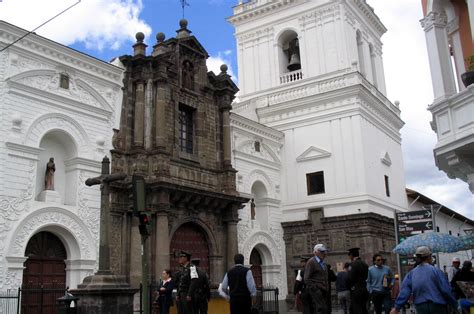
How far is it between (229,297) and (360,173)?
59.4 ft

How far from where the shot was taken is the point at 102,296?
1167 centimetres

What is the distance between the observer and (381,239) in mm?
26781

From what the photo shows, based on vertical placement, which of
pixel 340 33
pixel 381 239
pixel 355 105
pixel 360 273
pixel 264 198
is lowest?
pixel 360 273

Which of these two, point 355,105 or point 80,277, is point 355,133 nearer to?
point 355,105

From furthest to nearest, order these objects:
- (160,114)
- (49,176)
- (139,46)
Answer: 1. (139,46)
2. (160,114)
3. (49,176)

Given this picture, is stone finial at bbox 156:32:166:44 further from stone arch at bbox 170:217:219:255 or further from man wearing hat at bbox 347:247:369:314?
man wearing hat at bbox 347:247:369:314

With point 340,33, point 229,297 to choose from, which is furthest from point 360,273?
point 340,33

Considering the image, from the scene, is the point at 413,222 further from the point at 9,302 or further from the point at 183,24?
the point at 183,24

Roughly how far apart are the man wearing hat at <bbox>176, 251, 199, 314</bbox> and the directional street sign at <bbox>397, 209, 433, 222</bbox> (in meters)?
7.87

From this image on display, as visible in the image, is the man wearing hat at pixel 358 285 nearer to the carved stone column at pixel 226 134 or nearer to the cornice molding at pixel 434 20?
the cornice molding at pixel 434 20

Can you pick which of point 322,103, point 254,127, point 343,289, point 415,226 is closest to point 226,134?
point 254,127

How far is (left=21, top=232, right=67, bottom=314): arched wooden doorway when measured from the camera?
1584 centimetres

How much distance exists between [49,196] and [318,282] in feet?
33.7

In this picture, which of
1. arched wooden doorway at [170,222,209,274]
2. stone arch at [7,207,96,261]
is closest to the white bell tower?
arched wooden doorway at [170,222,209,274]
